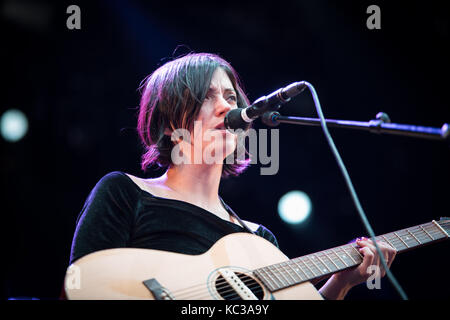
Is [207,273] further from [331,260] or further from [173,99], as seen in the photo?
[173,99]

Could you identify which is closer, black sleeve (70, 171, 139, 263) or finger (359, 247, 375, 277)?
black sleeve (70, 171, 139, 263)

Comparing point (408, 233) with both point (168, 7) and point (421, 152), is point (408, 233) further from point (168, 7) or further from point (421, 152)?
point (168, 7)

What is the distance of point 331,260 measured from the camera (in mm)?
1961

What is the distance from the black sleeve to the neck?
0.34 m

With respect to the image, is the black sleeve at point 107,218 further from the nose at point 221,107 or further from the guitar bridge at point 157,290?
the nose at point 221,107

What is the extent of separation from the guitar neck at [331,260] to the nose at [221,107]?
0.89m

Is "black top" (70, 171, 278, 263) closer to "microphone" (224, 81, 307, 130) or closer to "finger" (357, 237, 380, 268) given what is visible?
"microphone" (224, 81, 307, 130)

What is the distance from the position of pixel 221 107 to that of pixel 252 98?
187cm

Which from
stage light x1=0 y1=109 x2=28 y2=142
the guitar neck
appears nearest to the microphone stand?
the guitar neck

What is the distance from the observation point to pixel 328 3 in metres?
3.49

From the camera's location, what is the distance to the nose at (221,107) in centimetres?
220

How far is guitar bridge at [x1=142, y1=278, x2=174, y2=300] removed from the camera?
4.59 ft

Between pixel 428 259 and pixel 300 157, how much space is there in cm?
155

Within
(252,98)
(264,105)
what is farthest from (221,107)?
(252,98)
